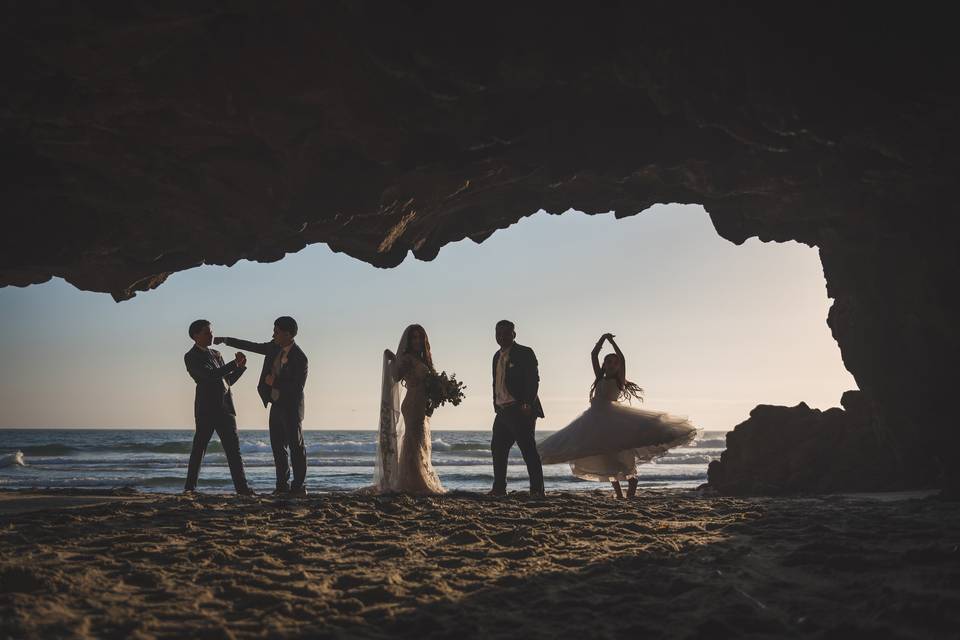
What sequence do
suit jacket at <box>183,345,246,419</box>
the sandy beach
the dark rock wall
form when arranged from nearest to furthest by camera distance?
the sandy beach < the dark rock wall < suit jacket at <box>183,345,246,419</box>

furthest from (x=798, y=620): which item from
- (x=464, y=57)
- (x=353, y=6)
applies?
(x=353, y=6)

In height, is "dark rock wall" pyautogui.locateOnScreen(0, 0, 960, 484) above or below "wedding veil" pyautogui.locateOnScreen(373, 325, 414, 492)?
above

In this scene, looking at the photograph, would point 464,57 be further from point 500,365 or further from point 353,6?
point 500,365

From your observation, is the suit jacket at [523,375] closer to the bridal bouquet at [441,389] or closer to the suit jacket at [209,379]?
the bridal bouquet at [441,389]

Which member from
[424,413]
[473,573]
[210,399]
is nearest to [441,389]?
[424,413]

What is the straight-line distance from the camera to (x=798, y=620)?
10.9 ft

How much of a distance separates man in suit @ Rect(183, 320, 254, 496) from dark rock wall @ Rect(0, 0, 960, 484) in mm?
1160

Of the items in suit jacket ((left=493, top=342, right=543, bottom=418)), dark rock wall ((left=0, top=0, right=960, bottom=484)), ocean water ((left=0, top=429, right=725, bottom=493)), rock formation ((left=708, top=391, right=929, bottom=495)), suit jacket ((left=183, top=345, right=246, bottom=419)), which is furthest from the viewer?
ocean water ((left=0, top=429, right=725, bottom=493))

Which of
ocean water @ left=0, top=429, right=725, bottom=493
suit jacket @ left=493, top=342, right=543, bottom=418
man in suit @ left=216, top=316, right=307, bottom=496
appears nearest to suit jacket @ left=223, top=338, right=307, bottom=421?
man in suit @ left=216, top=316, right=307, bottom=496

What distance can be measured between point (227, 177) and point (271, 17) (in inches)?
93.5

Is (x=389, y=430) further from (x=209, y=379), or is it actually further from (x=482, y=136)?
(x=482, y=136)

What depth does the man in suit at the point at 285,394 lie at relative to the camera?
30.8ft

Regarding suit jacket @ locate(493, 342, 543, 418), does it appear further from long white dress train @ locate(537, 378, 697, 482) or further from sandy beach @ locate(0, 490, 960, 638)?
sandy beach @ locate(0, 490, 960, 638)

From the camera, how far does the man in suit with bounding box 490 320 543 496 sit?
9547mm
